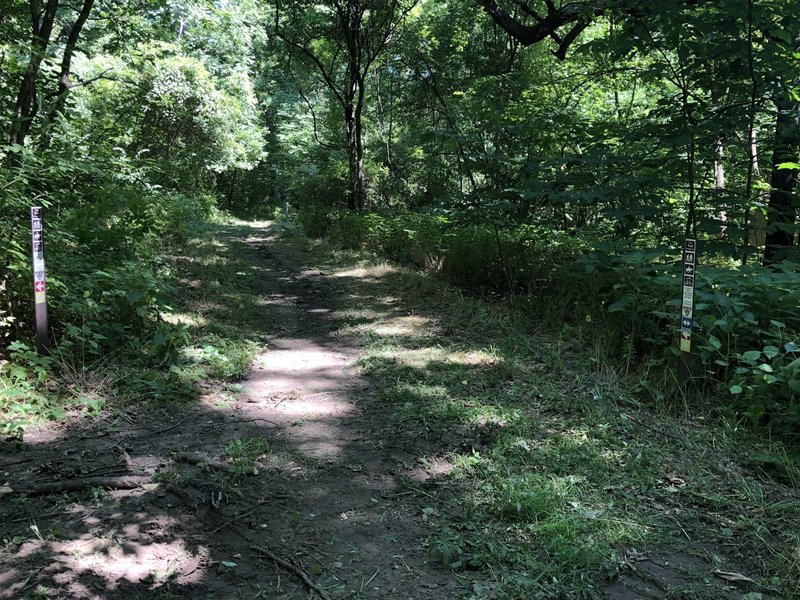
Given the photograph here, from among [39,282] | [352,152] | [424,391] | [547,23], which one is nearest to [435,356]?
[424,391]

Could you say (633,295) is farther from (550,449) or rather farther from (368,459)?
(368,459)

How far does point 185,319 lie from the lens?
6312 mm

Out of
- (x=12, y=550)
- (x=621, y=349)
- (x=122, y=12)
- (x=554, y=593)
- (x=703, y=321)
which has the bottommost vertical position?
(x=554, y=593)

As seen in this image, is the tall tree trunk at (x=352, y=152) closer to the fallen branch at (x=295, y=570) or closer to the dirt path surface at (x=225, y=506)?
the dirt path surface at (x=225, y=506)

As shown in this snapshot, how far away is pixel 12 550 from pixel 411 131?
20360 millimetres

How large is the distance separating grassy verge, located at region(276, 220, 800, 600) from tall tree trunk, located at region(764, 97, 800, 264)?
2535mm

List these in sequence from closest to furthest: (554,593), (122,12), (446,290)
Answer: (554,593)
(446,290)
(122,12)

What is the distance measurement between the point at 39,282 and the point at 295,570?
3127mm

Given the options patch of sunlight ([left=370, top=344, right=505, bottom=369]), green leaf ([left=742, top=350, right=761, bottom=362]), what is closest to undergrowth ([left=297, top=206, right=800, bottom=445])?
green leaf ([left=742, top=350, right=761, bottom=362])

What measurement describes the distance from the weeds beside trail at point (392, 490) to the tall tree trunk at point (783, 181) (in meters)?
2.64

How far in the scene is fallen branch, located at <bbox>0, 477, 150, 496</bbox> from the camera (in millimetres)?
2885

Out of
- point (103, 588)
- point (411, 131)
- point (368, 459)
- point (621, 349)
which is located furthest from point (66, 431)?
point (411, 131)

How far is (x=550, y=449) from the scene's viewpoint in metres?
3.72

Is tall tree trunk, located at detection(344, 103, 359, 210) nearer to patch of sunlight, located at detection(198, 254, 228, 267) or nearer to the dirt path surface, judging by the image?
patch of sunlight, located at detection(198, 254, 228, 267)
